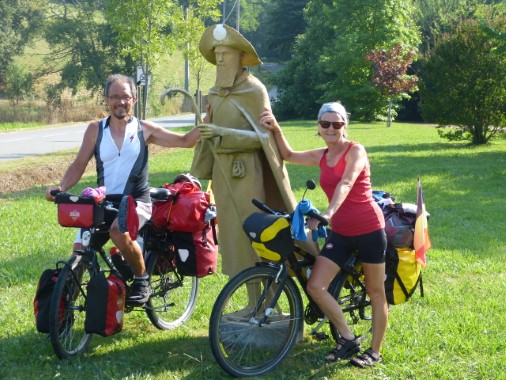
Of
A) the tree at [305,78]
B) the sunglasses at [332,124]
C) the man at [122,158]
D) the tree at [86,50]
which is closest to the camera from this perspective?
the sunglasses at [332,124]

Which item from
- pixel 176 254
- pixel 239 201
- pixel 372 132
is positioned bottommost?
pixel 372 132

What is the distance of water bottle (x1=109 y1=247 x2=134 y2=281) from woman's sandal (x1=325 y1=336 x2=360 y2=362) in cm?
150

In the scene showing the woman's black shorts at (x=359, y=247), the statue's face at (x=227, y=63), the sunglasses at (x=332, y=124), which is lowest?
the woman's black shorts at (x=359, y=247)

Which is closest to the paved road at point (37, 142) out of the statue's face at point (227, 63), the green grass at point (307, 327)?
the green grass at point (307, 327)

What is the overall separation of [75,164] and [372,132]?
27.9m

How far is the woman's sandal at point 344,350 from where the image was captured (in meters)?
4.86

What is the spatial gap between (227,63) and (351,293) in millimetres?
1857

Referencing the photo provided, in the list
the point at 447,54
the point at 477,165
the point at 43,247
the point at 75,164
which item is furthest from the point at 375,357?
the point at 447,54

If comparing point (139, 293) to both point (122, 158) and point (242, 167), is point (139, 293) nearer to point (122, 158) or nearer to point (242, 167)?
point (122, 158)

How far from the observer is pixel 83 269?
4.88 metres

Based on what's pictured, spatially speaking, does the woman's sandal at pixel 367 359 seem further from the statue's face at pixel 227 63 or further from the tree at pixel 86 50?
the tree at pixel 86 50

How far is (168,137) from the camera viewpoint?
17.6ft

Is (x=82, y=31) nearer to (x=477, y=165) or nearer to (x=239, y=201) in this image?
(x=477, y=165)

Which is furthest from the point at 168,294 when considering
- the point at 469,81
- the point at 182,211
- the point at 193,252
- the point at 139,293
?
the point at 469,81
